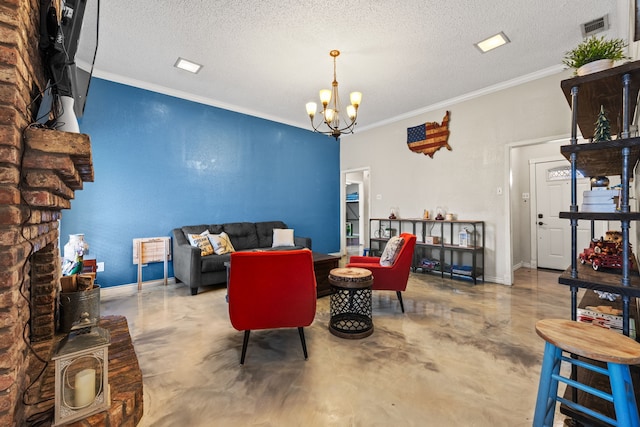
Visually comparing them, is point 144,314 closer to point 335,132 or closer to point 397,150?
point 335,132

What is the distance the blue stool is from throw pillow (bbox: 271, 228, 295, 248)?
4134 mm

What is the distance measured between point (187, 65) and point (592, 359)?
174 inches

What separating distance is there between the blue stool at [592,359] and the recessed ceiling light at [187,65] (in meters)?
4.17

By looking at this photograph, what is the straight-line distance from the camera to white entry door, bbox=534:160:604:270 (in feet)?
16.1

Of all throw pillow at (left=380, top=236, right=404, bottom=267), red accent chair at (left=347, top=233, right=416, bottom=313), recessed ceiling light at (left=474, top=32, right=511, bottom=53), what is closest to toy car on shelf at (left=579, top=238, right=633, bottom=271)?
red accent chair at (left=347, top=233, right=416, bottom=313)

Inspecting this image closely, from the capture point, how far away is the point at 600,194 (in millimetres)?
1174

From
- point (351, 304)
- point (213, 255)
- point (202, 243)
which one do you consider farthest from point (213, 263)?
point (351, 304)

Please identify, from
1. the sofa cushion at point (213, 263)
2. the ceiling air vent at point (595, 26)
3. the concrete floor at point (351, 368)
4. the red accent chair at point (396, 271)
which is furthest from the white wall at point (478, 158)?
the sofa cushion at point (213, 263)

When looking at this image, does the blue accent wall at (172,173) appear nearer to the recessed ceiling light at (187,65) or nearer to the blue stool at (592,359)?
the recessed ceiling light at (187,65)

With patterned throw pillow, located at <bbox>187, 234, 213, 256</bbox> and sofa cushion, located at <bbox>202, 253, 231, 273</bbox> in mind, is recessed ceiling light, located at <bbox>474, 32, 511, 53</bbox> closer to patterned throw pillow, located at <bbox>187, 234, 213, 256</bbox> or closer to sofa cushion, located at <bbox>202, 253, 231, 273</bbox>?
sofa cushion, located at <bbox>202, 253, 231, 273</bbox>

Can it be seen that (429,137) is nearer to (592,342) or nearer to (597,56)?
(597,56)

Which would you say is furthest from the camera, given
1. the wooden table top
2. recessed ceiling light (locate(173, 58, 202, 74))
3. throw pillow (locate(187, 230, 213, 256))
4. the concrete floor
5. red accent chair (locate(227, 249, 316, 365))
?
Result: throw pillow (locate(187, 230, 213, 256))

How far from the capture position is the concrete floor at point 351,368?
1536 millimetres

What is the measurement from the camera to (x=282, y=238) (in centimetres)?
503
